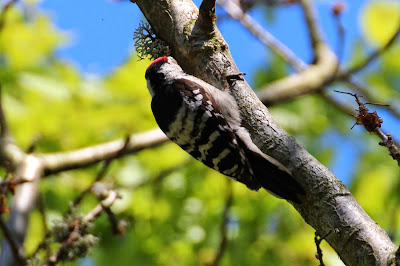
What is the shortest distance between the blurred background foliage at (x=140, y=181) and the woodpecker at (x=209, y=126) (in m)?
1.12

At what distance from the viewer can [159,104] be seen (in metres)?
3.57

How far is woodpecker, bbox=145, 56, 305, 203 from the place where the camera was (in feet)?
9.98

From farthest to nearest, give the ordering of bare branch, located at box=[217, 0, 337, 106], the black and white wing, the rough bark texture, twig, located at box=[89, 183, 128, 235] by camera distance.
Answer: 1. bare branch, located at box=[217, 0, 337, 106]
2. the black and white wing
3. twig, located at box=[89, 183, 128, 235]
4. the rough bark texture

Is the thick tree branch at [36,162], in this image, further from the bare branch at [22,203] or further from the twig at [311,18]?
the twig at [311,18]

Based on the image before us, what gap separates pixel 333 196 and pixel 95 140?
134 inches

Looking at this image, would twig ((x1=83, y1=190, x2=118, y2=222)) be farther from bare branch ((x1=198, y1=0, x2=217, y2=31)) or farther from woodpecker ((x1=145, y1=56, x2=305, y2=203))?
bare branch ((x1=198, y1=0, x2=217, y2=31))

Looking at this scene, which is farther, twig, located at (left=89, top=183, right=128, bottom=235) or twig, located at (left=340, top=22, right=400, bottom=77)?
twig, located at (left=340, top=22, right=400, bottom=77)

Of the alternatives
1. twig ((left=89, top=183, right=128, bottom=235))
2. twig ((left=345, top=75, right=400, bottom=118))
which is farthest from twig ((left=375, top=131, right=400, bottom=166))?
twig ((left=345, top=75, right=400, bottom=118))

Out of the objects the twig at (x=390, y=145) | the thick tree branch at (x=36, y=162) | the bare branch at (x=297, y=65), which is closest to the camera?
the twig at (x=390, y=145)

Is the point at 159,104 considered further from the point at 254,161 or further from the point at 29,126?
the point at 29,126

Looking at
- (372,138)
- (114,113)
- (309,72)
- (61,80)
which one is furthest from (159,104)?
(372,138)

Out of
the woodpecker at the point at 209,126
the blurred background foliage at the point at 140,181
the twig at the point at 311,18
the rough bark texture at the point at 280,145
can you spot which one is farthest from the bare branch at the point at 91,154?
the twig at the point at 311,18

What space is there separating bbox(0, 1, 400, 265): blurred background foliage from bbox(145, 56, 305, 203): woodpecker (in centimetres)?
112

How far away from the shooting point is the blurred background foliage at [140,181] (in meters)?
4.73
